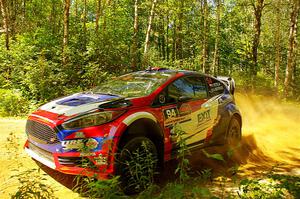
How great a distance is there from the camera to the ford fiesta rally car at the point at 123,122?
4379 mm

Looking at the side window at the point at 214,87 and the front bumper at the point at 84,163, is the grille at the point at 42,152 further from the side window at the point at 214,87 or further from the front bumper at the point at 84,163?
the side window at the point at 214,87

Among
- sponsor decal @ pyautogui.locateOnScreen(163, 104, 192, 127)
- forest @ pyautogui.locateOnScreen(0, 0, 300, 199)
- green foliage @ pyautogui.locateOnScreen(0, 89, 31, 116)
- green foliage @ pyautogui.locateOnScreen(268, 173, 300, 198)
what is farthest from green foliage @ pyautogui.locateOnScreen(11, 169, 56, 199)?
green foliage @ pyautogui.locateOnScreen(0, 89, 31, 116)

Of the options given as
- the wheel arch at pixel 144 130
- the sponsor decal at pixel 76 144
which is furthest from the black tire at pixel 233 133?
the sponsor decal at pixel 76 144

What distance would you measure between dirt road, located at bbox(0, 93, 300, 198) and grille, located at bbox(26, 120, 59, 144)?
14.2 inches

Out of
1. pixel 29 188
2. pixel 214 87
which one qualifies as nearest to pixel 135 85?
pixel 214 87

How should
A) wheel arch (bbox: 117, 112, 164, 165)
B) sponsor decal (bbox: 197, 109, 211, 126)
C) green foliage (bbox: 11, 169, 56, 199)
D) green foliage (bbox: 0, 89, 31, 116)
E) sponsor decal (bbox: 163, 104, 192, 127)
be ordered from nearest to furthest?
green foliage (bbox: 11, 169, 56, 199)
wheel arch (bbox: 117, 112, 164, 165)
sponsor decal (bbox: 163, 104, 192, 127)
sponsor decal (bbox: 197, 109, 211, 126)
green foliage (bbox: 0, 89, 31, 116)

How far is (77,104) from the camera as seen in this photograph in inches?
193

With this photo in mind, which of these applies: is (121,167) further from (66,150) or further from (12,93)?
(12,93)

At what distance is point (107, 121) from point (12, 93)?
32.8ft

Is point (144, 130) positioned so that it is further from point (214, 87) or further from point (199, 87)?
point (214, 87)

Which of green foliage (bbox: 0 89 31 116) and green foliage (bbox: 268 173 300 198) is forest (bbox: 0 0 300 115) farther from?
green foliage (bbox: 268 173 300 198)

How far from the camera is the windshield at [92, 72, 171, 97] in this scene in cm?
545

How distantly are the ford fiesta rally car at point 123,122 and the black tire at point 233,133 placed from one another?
0.46 metres

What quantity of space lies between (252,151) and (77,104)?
497 centimetres
